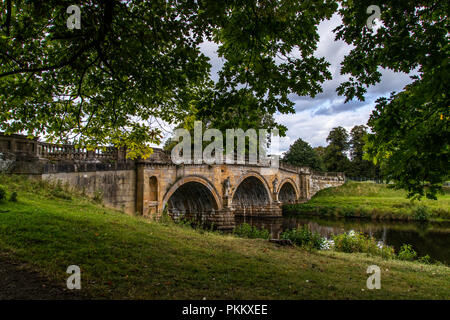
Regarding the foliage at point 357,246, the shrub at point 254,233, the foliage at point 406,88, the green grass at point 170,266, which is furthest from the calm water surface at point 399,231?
the foliage at point 406,88

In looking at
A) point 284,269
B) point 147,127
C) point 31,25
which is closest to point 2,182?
point 147,127

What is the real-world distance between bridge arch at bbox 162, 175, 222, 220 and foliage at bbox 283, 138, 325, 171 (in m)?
32.0

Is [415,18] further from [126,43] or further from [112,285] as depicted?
[112,285]

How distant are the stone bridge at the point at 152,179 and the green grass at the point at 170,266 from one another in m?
3.08

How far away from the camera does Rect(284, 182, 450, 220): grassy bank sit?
2748cm

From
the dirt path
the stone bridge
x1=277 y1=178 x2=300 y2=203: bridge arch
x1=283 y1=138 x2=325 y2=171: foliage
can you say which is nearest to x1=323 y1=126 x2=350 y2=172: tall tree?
x1=283 y1=138 x2=325 y2=171: foliage

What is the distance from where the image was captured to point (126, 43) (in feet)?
15.9

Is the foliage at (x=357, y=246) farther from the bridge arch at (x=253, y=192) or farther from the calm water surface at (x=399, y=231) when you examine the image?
the bridge arch at (x=253, y=192)

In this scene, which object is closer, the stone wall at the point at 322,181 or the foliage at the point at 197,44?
the foliage at the point at 197,44

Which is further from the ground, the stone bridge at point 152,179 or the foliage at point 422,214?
the stone bridge at point 152,179

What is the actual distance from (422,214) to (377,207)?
4281 mm

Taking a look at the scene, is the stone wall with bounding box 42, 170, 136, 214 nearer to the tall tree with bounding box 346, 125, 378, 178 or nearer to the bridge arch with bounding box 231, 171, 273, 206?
the bridge arch with bounding box 231, 171, 273, 206

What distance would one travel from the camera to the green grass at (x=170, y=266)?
4.12 meters
